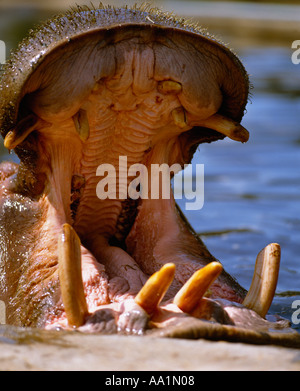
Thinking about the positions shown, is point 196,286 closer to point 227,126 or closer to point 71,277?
point 71,277

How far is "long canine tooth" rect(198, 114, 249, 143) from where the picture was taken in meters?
3.19

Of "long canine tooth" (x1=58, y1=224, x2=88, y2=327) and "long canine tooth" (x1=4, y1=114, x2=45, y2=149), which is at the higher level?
"long canine tooth" (x1=4, y1=114, x2=45, y2=149)

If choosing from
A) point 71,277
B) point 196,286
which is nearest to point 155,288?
point 196,286

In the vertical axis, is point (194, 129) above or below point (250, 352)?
above

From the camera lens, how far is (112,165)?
332cm

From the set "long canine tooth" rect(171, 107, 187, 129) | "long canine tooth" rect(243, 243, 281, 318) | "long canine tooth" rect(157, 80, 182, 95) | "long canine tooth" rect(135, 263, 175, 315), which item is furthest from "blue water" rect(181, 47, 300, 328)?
"long canine tooth" rect(135, 263, 175, 315)

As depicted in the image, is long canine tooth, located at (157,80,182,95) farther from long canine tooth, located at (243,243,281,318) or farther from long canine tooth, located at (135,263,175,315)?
long canine tooth, located at (135,263,175,315)

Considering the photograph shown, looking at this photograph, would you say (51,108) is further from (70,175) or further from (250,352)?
(250,352)

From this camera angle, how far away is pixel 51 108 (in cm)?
294

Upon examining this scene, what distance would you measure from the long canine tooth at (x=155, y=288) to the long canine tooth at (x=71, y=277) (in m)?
0.18

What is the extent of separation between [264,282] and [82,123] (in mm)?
847

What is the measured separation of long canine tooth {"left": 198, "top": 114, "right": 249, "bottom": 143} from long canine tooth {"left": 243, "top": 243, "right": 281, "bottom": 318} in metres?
0.52

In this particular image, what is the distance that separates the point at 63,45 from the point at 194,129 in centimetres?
76
